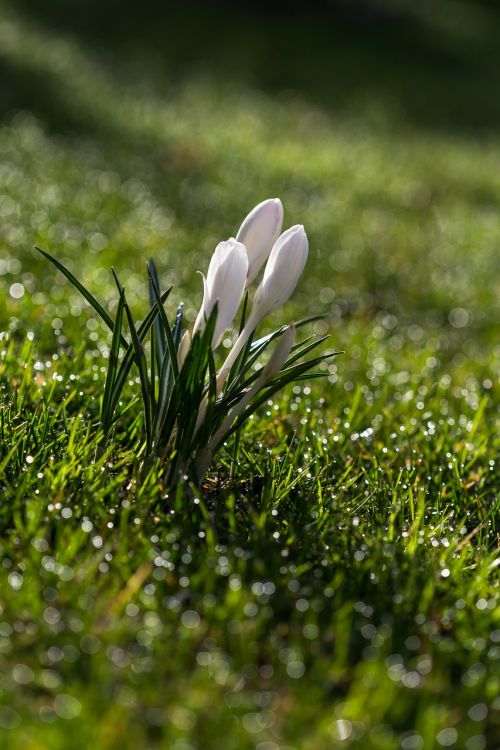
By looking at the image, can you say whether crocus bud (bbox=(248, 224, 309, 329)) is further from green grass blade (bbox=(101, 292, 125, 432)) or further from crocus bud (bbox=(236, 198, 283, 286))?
green grass blade (bbox=(101, 292, 125, 432))

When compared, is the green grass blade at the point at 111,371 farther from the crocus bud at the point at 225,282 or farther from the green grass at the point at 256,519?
the crocus bud at the point at 225,282

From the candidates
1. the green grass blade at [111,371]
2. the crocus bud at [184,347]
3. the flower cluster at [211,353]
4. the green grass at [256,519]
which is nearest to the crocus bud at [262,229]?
the flower cluster at [211,353]

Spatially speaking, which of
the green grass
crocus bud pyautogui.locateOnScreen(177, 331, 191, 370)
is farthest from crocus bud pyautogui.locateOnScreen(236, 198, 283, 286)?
the green grass

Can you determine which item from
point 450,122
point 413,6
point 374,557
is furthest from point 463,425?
point 413,6

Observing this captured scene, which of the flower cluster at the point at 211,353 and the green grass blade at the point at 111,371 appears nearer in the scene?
the flower cluster at the point at 211,353

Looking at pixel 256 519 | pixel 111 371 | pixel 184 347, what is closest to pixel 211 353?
pixel 184 347
